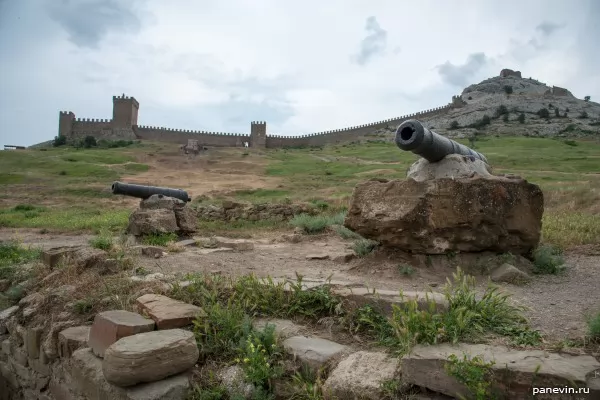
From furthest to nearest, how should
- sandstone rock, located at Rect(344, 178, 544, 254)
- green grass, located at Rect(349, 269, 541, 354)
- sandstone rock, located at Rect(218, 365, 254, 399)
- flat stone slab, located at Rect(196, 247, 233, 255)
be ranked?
1. flat stone slab, located at Rect(196, 247, 233, 255)
2. sandstone rock, located at Rect(344, 178, 544, 254)
3. sandstone rock, located at Rect(218, 365, 254, 399)
4. green grass, located at Rect(349, 269, 541, 354)

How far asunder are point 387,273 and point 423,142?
6.07 feet

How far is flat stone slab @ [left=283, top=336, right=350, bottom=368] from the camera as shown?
132 inches

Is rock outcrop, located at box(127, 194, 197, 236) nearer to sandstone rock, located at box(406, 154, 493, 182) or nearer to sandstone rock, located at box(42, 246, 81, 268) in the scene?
sandstone rock, located at box(42, 246, 81, 268)

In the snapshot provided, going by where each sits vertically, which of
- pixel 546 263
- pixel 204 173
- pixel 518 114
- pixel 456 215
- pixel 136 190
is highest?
pixel 518 114

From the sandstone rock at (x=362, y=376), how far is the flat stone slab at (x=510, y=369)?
0.17m

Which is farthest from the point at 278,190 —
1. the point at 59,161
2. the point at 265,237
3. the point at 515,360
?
the point at 59,161

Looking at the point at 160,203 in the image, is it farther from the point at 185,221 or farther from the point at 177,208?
the point at 185,221

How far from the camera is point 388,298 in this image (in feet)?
12.9

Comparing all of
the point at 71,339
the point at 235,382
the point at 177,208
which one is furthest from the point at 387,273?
the point at 177,208

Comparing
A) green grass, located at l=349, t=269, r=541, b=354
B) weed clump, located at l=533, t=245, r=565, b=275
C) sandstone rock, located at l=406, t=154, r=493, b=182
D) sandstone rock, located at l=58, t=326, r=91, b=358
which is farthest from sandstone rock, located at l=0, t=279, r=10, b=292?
weed clump, located at l=533, t=245, r=565, b=275

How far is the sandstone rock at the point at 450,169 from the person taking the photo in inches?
251

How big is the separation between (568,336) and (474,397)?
1211 millimetres

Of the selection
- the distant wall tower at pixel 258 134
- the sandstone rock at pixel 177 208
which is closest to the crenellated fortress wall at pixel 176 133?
the distant wall tower at pixel 258 134

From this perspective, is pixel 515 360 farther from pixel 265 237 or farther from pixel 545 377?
pixel 265 237
